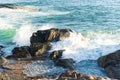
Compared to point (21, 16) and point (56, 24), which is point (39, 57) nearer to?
point (56, 24)

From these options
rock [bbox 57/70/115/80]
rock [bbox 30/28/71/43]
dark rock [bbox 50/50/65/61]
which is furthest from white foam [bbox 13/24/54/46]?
rock [bbox 57/70/115/80]

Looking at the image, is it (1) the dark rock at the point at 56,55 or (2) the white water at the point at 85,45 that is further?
(2) the white water at the point at 85,45

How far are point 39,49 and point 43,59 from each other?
1.10 m

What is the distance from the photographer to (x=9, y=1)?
48.3 metres

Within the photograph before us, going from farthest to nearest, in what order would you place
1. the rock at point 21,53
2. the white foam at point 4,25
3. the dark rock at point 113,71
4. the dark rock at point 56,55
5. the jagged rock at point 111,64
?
the white foam at point 4,25, the rock at point 21,53, the dark rock at point 56,55, the jagged rock at point 111,64, the dark rock at point 113,71

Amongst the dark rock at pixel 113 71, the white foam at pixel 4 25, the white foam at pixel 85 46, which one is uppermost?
the dark rock at pixel 113 71

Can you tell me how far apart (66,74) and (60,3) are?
96.2 ft

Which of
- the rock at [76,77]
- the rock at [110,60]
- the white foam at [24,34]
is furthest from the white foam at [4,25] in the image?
the rock at [76,77]

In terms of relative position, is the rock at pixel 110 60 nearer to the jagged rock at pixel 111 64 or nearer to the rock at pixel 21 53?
the jagged rock at pixel 111 64

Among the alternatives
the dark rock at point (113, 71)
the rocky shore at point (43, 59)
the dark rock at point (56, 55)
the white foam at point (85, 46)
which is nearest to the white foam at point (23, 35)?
the rocky shore at point (43, 59)

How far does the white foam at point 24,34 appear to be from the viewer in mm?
24716

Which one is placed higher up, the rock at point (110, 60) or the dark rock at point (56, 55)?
the rock at point (110, 60)

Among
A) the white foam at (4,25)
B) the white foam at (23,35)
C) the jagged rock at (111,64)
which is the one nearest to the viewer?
the jagged rock at (111,64)

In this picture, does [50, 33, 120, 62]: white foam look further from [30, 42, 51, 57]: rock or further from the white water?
[30, 42, 51, 57]: rock
